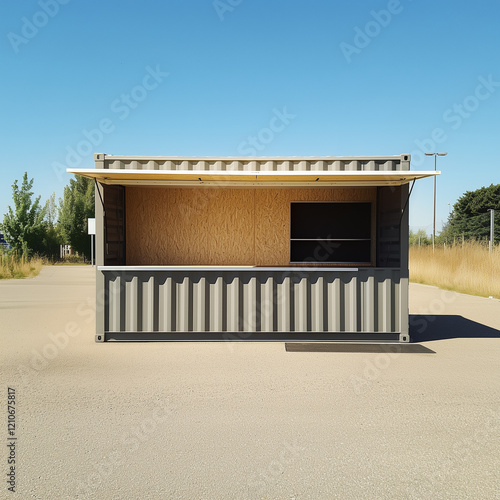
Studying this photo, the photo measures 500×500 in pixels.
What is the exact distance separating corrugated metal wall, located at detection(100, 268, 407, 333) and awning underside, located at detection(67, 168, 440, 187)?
1436 millimetres

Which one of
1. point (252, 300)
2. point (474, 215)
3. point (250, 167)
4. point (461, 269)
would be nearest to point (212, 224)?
point (250, 167)

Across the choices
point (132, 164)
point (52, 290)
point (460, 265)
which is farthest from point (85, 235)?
point (132, 164)

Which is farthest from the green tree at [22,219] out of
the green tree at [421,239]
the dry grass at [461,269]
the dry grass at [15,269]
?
the green tree at [421,239]

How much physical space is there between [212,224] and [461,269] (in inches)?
456

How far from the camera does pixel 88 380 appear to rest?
18.8 feet

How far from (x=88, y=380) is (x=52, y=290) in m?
12.0

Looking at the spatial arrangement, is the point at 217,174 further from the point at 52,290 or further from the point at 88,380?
the point at 52,290

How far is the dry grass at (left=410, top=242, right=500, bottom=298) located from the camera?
16.0 metres

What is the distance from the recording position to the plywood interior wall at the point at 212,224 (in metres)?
9.29

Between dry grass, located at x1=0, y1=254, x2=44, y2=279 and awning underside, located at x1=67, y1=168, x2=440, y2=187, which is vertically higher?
awning underside, located at x1=67, y1=168, x2=440, y2=187

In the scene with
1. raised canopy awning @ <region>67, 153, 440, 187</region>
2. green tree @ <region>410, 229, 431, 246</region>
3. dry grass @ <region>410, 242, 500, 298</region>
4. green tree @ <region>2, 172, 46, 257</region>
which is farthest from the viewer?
green tree @ <region>410, 229, 431, 246</region>

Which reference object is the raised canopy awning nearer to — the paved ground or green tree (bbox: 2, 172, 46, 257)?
the paved ground

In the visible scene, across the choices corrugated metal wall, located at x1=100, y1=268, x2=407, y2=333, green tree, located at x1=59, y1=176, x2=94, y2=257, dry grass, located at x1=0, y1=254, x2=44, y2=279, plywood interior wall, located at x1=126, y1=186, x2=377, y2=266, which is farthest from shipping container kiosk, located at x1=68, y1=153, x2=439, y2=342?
green tree, located at x1=59, y1=176, x2=94, y2=257

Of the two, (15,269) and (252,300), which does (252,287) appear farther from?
(15,269)
